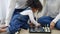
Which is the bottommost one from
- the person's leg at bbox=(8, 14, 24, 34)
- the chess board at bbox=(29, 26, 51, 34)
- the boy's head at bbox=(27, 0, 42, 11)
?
the chess board at bbox=(29, 26, 51, 34)

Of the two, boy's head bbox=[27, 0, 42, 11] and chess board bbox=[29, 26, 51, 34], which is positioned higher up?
boy's head bbox=[27, 0, 42, 11]

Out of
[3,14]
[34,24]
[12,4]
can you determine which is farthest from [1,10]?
[34,24]

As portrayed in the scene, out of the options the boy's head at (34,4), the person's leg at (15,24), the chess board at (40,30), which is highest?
the boy's head at (34,4)

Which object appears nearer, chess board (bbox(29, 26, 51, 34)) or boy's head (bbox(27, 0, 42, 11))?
chess board (bbox(29, 26, 51, 34))

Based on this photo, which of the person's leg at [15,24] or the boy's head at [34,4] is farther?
the boy's head at [34,4]

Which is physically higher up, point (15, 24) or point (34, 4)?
point (34, 4)

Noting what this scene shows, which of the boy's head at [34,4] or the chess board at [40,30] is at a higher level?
the boy's head at [34,4]

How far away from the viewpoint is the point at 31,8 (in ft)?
4.70

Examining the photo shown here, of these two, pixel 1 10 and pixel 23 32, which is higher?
pixel 1 10

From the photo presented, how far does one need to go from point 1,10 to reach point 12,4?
0.45 metres

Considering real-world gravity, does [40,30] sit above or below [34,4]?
below

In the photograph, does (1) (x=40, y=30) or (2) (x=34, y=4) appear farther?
(2) (x=34, y=4)

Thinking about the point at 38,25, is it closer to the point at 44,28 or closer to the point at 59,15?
the point at 44,28

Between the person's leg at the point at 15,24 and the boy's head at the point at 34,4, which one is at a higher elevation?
the boy's head at the point at 34,4
